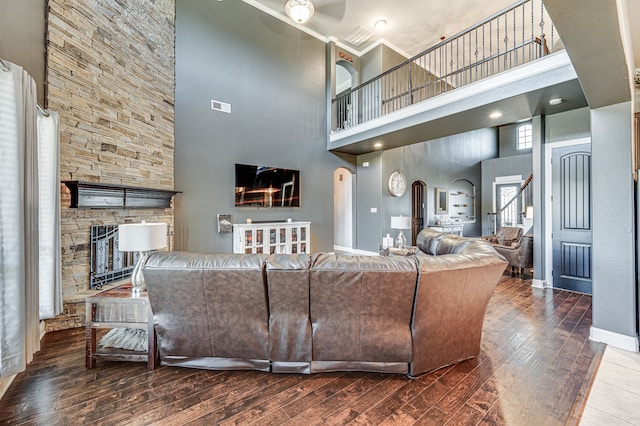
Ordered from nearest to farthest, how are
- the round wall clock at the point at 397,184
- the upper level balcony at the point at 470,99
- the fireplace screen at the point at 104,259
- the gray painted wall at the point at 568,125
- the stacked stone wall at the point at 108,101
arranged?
the stacked stone wall at the point at 108,101 → the fireplace screen at the point at 104,259 → the upper level balcony at the point at 470,99 → the gray painted wall at the point at 568,125 → the round wall clock at the point at 397,184

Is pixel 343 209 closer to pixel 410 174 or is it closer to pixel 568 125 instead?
pixel 410 174

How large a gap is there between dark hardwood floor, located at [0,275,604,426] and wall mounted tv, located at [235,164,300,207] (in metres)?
3.39

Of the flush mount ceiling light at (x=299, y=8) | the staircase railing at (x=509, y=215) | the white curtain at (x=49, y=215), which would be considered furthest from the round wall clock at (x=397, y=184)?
the white curtain at (x=49, y=215)

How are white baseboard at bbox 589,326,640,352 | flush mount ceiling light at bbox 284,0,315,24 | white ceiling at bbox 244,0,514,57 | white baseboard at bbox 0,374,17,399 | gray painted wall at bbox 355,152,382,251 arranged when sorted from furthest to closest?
gray painted wall at bbox 355,152,382,251 → white ceiling at bbox 244,0,514,57 → flush mount ceiling light at bbox 284,0,315,24 → white baseboard at bbox 589,326,640,352 → white baseboard at bbox 0,374,17,399

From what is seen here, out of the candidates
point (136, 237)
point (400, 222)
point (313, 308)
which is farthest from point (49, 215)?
point (400, 222)

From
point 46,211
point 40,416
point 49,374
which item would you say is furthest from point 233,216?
point 40,416

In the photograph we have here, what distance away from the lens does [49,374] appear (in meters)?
2.02

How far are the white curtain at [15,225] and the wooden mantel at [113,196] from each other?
150 centimetres

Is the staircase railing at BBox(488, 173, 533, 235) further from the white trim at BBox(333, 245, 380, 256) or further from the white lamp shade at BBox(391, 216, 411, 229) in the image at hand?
the white lamp shade at BBox(391, 216, 411, 229)

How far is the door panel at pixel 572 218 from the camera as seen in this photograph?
157 inches

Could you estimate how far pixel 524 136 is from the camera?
32.3 feet

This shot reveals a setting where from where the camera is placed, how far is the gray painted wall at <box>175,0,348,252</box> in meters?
4.66

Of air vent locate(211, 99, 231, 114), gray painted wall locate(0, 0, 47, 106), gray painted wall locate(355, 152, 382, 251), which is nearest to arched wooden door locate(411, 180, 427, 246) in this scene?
gray painted wall locate(355, 152, 382, 251)

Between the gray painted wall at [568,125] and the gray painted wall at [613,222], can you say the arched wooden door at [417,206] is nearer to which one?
the gray painted wall at [568,125]
